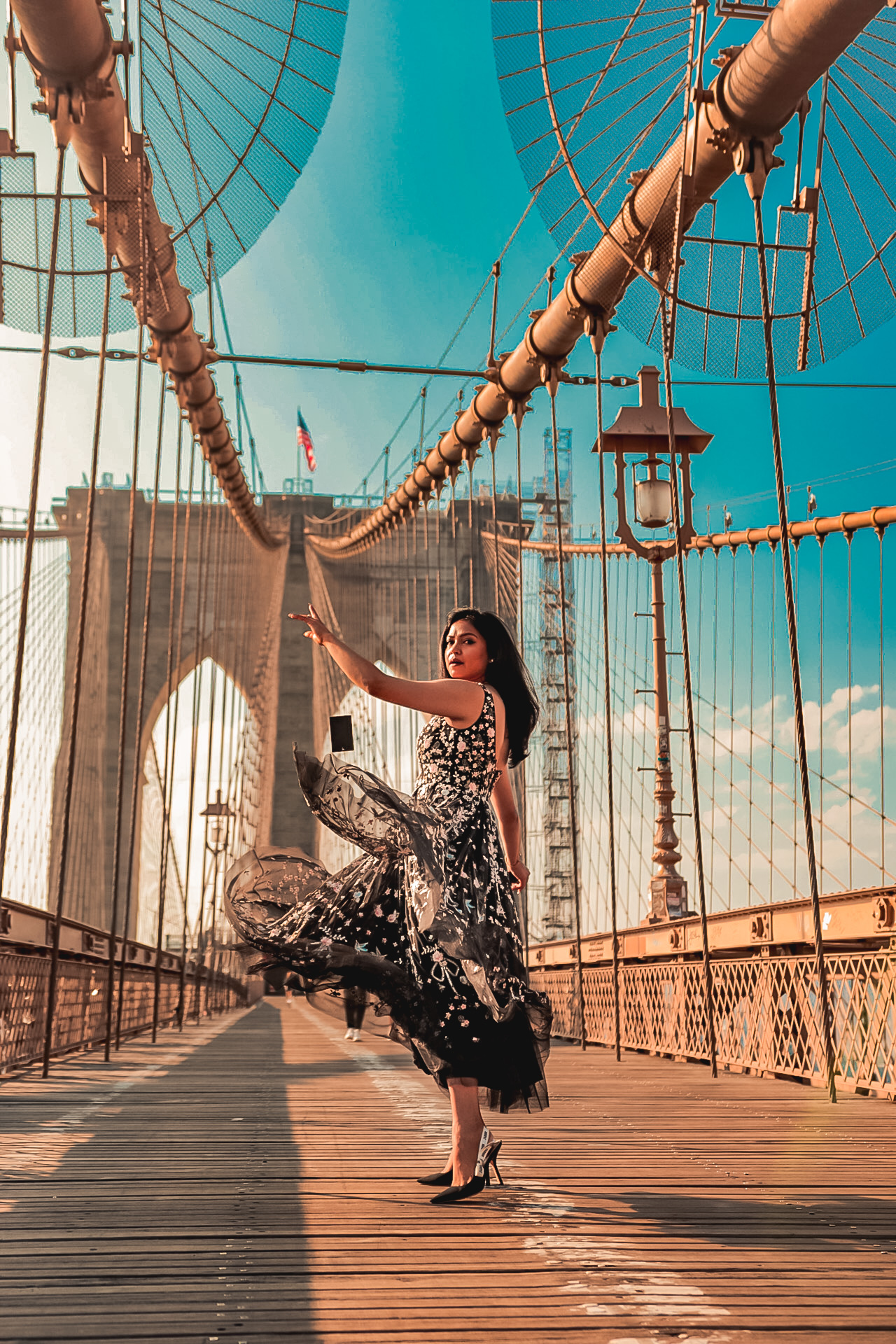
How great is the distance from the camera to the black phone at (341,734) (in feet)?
8.73

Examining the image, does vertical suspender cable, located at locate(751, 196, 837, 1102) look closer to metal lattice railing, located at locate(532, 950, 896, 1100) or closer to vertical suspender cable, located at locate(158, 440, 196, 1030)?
metal lattice railing, located at locate(532, 950, 896, 1100)

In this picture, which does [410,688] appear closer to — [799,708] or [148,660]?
[799,708]

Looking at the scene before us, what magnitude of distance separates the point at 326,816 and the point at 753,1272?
→ 4.35ft

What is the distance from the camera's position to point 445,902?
239 centimetres

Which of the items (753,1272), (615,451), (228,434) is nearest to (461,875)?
(753,1272)

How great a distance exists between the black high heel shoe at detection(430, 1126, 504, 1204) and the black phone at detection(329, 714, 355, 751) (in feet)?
2.62

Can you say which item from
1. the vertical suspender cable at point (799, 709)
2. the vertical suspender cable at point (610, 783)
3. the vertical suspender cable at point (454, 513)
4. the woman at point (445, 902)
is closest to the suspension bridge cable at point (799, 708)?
the vertical suspender cable at point (799, 709)

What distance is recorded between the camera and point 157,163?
24.9ft

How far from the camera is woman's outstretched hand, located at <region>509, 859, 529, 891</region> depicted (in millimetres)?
2566

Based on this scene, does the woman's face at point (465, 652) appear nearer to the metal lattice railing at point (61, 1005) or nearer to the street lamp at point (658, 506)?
the metal lattice railing at point (61, 1005)

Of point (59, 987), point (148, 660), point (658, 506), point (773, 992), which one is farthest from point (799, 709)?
point (148, 660)

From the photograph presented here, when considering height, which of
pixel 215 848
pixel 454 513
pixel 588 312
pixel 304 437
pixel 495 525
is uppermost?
pixel 304 437

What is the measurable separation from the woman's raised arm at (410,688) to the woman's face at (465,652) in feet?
0.25

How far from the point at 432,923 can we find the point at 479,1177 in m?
0.44
